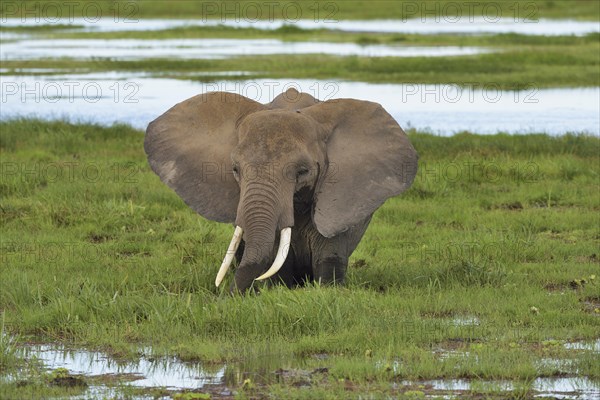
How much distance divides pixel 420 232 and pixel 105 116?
35.7ft

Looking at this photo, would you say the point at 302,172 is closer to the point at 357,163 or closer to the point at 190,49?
the point at 357,163

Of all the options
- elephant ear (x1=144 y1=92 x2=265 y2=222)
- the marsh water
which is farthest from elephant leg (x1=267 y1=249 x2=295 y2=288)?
the marsh water

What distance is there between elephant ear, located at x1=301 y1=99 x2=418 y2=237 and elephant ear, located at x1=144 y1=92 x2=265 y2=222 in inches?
23.2

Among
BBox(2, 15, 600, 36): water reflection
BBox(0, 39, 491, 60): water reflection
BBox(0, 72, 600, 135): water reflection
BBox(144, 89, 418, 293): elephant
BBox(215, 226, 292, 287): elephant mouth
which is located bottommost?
BBox(0, 72, 600, 135): water reflection

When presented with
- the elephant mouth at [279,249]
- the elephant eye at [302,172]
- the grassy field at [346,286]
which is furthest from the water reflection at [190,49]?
the elephant mouth at [279,249]

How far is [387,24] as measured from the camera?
166 ft

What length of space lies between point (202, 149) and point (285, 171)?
1.03m

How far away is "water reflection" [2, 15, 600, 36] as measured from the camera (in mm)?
44188

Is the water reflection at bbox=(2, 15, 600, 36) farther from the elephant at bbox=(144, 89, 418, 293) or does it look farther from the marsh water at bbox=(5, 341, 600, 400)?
the marsh water at bbox=(5, 341, 600, 400)

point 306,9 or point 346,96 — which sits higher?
point 306,9

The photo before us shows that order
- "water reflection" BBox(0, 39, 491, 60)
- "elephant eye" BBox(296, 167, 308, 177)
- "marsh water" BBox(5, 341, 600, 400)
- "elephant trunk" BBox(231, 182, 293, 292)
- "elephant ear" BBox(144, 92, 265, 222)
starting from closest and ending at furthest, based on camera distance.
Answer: "marsh water" BBox(5, 341, 600, 400), "elephant trunk" BBox(231, 182, 293, 292), "elephant eye" BBox(296, 167, 308, 177), "elephant ear" BBox(144, 92, 265, 222), "water reflection" BBox(0, 39, 491, 60)

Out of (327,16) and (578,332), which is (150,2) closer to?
(327,16)

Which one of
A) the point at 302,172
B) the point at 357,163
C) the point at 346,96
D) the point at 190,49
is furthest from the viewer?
the point at 190,49

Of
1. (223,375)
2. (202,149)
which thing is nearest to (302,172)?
(202,149)
